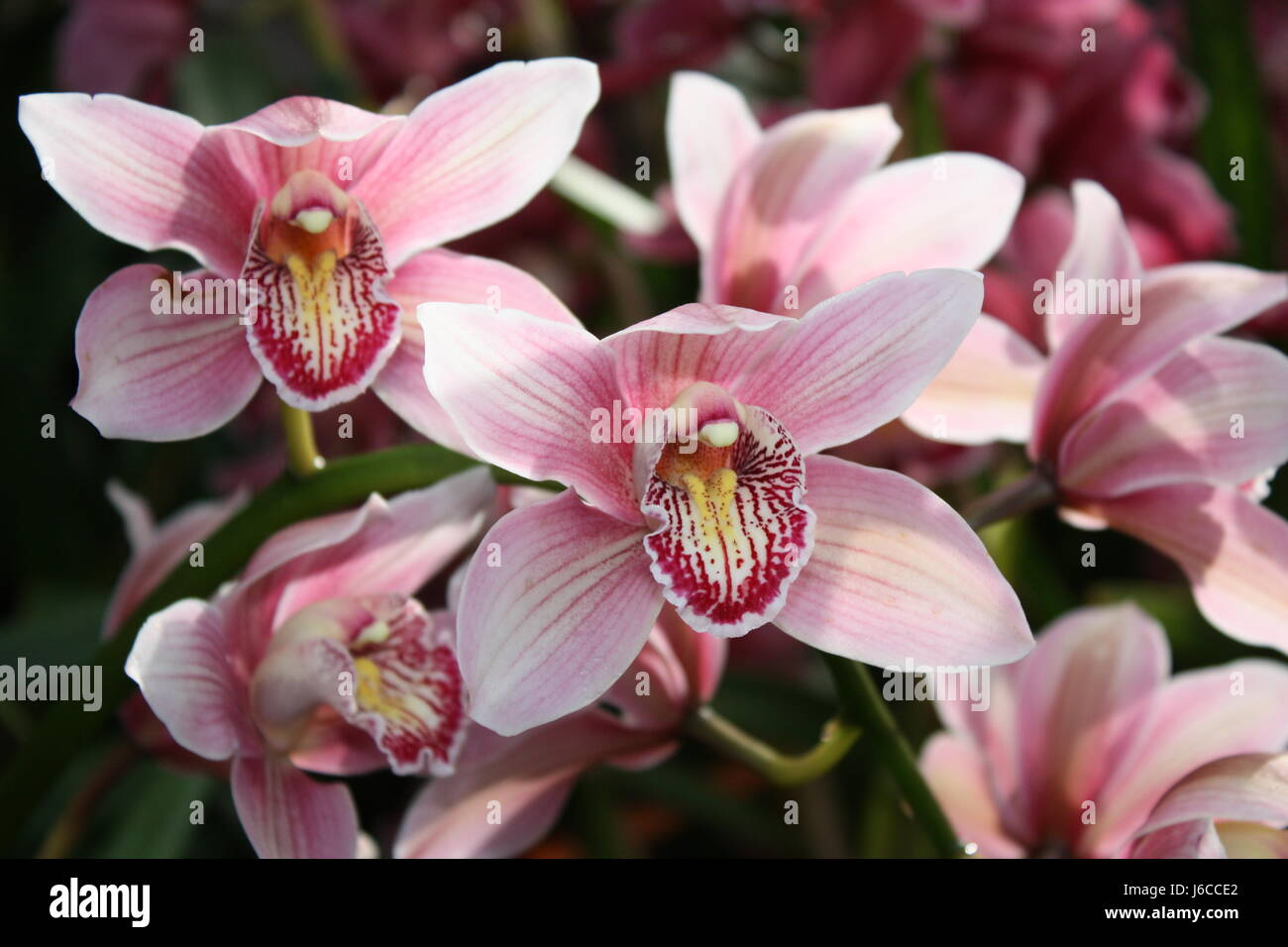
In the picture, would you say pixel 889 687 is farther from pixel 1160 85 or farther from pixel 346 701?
pixel 1160 85

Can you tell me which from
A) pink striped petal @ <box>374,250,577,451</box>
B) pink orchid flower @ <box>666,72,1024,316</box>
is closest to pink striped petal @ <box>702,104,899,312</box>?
pink orchid flower @ <box>666,72,1024,316</box>

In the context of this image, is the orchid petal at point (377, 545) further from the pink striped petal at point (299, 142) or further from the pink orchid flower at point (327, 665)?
the pink striped petal at point (299, 142)

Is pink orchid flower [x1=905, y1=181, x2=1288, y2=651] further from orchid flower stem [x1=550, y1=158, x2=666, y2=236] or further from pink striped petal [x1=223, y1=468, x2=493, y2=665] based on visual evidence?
orchid flower stem [x1=550, y1=158, x2=666, y2=236]

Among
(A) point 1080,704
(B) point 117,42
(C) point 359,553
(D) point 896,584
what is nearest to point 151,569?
(C) point 359,553

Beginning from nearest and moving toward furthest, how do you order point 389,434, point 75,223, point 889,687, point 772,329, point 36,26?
point 772,329 → point 889,687 → point 389,434 → point 75,223 → point 36,26

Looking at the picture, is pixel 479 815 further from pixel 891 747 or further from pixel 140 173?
pixel 140 173

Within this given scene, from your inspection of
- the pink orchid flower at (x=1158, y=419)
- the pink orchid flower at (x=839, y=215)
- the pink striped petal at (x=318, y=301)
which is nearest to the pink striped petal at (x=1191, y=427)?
the pink orchid flower at (x=1158, y=419)
